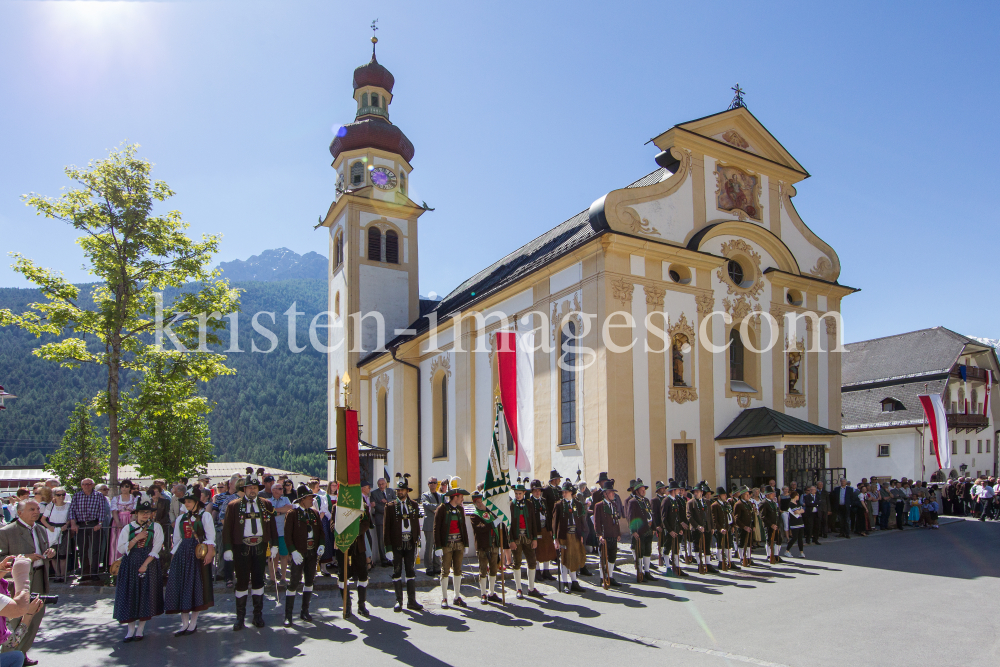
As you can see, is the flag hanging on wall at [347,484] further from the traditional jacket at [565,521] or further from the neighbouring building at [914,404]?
the neighbouring building at [914,404]

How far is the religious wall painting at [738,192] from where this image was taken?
21094 millimetres

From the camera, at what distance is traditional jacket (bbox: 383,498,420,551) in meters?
10.0

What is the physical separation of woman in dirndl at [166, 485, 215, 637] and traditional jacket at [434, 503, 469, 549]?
295 centimetres

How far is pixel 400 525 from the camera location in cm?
1006

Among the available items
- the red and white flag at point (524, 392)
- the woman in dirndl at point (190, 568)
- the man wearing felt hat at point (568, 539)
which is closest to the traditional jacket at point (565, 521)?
the man wearing felt hat at point (568, 539)

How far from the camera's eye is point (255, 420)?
327 feet

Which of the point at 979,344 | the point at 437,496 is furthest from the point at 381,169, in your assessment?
the point at 979,344

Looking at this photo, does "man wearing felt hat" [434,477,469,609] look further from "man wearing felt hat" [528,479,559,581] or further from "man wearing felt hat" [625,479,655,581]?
"man wearing felt hat" [625,479,655,581]

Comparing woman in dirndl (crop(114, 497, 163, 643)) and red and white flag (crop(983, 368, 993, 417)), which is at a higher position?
red and white flag (crop(983, 368, 993, 417))

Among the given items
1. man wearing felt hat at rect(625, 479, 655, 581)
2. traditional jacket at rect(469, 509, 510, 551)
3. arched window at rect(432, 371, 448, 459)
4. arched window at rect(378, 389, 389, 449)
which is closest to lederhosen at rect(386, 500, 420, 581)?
traditional jacket at rect(469, 509, 510, 551)

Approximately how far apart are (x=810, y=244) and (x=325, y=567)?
1817 cm

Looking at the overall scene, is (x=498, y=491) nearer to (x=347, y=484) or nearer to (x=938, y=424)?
(x=347, y=484)

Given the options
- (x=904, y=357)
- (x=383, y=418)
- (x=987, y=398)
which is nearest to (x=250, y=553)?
(x=383, y=418)

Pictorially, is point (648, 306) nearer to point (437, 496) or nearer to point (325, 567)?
point (437, 496)
